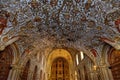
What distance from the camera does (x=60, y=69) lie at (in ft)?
71.7

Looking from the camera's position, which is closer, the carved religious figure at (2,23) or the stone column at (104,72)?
the carved religious figure at (2,23)

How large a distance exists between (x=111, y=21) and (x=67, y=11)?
2.22 m

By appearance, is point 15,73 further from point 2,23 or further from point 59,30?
point 59,30

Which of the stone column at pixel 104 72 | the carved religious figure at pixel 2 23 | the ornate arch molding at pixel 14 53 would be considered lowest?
the stone column at pixel 104 72

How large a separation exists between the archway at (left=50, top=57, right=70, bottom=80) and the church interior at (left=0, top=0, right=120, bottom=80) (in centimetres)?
1224

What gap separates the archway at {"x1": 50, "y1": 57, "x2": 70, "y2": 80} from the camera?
827 inches

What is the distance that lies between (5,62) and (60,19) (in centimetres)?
459

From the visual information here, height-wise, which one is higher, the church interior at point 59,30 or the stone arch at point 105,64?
the church interior at point 59,30

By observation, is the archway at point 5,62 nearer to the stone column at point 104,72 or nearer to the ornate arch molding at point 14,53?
the ornate arch molding at point 14,53

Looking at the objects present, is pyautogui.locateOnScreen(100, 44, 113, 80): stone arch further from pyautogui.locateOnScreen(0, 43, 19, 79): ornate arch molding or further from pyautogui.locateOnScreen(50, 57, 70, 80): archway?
pyautogui.locateOnScreen(50, 57, 70, 80): archway

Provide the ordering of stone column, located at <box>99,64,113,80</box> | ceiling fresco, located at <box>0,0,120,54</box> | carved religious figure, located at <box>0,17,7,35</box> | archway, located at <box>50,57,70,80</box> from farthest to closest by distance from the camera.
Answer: archway, located at <box>50,57,70,80</box>
stone column, located at <box>99,64,113,80</box>
carved religious figure, located at <box>0,17,7,35</box>
ceiling fresco, located at <box>0,0,120,54</box>

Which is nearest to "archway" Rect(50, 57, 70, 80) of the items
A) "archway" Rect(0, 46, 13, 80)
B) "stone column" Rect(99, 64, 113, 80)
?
"archway" Rect(0, 46, 13, 80)

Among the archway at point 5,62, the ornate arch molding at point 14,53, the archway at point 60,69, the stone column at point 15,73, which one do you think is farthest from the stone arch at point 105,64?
the archway at point 60,69

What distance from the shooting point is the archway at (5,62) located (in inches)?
263
